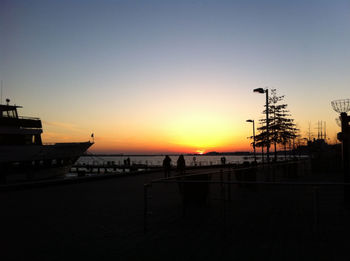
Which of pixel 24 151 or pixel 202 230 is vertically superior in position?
pixel 24 151

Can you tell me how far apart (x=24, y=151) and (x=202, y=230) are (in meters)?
25.0

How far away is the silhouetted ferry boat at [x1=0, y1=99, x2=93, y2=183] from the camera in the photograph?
25.7 metres

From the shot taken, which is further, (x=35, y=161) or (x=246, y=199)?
(x=35, y=161)

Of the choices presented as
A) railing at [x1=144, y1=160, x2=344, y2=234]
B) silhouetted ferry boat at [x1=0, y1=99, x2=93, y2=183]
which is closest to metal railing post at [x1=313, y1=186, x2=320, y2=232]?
railing at [x1=144, y1=160, x2=344, y2=234]

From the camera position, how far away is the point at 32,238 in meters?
6.31

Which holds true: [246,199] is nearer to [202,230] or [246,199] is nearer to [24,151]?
[202,230]

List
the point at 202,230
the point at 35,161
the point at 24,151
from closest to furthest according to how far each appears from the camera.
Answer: the point at 202,230, the point at 24,151, the point at 35,161

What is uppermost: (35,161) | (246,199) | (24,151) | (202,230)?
(24,151)

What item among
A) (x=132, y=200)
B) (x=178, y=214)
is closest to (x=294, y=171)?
(x=132, y=200)

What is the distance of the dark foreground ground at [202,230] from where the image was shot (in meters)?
5.12

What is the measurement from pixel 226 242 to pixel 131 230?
2266 millimetres

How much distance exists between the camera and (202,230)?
21.2 ft

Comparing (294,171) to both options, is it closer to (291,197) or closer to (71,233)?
(291,197)

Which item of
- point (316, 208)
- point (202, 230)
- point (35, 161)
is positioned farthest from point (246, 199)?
point (35, 161)
